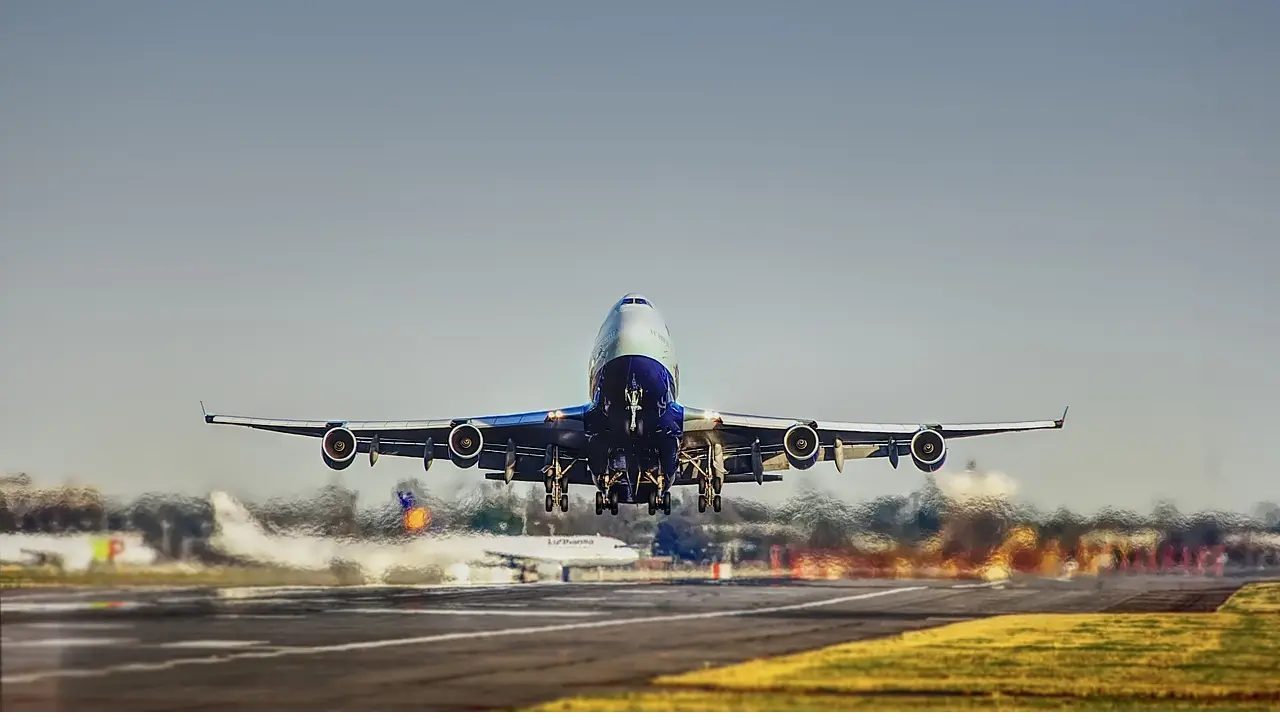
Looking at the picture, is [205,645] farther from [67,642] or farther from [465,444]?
[465,444]

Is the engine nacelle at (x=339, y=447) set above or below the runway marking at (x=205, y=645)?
above

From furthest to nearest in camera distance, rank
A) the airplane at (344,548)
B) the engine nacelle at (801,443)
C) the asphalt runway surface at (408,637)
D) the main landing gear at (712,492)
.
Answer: the main landing gear at (712,492)
the engine nacelle at (801,443)
the airplane at (344,548)
the asphalt runway surface at (408,637)

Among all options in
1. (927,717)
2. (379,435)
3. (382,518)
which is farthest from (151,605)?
(927,717)

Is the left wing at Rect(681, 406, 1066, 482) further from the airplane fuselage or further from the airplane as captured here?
the airplane

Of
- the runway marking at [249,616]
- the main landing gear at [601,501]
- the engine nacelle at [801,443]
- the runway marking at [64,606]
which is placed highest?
the engine nacelle at [801,443]

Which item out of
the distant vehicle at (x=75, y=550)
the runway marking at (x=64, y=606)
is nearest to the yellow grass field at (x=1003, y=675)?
the runway marking at (x=64, y=606)

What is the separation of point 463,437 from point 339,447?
16.3 feet

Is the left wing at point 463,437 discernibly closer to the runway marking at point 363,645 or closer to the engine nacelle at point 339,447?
the engine nacelle at point 339,447

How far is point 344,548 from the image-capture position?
48.8 metres

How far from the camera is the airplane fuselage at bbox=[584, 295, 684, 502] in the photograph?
153 feet

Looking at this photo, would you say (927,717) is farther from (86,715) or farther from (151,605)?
(151,605)

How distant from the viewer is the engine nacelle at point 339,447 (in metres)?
52.0

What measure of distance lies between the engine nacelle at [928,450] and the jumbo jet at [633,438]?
0.13 ft

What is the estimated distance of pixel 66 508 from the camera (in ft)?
135
